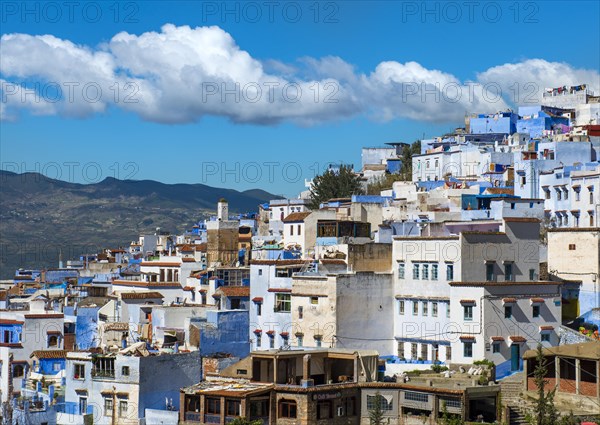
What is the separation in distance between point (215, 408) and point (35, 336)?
1415cm

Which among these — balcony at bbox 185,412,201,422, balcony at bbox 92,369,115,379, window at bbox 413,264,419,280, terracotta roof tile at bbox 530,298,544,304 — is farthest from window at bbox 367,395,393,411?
balcony at bbox 92,369,115,379

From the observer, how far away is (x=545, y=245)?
47.4m

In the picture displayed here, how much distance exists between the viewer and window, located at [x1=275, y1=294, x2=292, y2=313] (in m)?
44.1

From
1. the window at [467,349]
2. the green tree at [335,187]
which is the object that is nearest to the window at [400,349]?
the window at [467,349]

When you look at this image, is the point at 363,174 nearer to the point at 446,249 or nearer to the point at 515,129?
the point at 515,129

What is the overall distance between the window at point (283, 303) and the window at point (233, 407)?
7.29 m

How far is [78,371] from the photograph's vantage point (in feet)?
136

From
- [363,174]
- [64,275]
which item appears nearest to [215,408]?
[64,275]

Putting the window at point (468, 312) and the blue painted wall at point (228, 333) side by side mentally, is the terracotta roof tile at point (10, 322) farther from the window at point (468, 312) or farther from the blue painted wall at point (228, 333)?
the window at point (468, 312)

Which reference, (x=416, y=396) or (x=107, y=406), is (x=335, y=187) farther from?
(x=416, y=396)

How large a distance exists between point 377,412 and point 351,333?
7.01m

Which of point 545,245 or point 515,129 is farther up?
point 515,129

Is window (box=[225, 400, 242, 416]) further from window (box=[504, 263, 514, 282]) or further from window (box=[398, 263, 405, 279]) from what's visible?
window (box=[504, 263, 514, 282])

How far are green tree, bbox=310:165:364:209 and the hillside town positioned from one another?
20.4 meters
